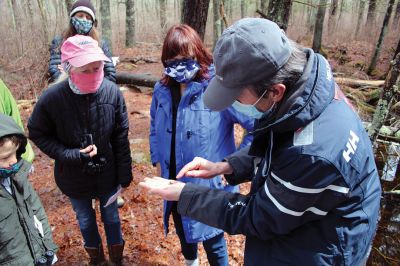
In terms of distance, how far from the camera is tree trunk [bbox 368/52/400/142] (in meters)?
2.54

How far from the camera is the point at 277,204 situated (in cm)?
128

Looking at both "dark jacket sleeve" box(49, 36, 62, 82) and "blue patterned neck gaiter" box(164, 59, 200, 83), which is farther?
"dark jacket sleeve" box(49, 36, 62, 82)

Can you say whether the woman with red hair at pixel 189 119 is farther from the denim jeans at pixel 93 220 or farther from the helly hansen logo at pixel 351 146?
the helly hansen logo at pixel 351 146

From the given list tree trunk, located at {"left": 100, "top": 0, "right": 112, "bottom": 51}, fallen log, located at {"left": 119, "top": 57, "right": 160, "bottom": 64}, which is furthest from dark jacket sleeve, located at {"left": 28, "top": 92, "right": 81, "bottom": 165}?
tree trunk, located at {"left": 100, "top": 0, "right": 112, "bottom": 51}

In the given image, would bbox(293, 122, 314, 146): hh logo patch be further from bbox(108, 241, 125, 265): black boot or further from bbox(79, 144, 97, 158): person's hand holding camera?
bbox(108, 241, 125, 265): black boot

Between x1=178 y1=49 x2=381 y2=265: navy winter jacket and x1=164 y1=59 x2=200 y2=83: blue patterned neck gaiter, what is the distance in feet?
3.22

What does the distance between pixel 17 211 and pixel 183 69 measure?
4.75ft

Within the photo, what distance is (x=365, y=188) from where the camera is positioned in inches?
50.6

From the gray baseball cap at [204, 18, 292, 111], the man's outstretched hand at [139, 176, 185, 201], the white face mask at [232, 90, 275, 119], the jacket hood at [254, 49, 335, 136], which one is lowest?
the man's outstretched hand at [139, 176, 185, 201]

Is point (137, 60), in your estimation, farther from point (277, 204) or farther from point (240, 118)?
point (277, 204)

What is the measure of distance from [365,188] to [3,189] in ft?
6.75

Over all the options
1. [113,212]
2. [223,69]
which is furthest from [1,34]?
[223,69]

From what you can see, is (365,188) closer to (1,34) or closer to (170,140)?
(170,140)

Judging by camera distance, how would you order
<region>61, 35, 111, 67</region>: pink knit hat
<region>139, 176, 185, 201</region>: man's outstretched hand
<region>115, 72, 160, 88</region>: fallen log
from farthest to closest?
<region>115, 72, 160, 88</region>: fallen log < <region>61, 35, 111, 67</region>: pink knit hat < <region>139, 176, 185, 201</region>: man's outstretched hand
